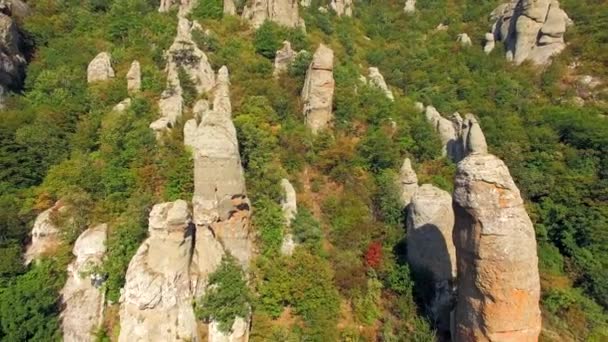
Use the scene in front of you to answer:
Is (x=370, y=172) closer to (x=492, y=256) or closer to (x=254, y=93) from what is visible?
(x=254, y=93)

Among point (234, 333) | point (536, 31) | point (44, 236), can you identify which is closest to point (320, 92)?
point (234, 333)

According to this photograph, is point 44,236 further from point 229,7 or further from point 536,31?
point 536,31

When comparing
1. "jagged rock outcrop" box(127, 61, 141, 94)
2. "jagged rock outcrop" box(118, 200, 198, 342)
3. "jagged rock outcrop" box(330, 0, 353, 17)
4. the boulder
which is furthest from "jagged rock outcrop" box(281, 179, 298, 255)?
"jagged rock outcrop" box(330, 0, 353, 17)

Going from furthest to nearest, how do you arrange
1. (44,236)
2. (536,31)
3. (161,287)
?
(536,31) < (44,236) < (161,287)

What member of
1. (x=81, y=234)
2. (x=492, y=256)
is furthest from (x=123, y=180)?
(x=492, y=256)

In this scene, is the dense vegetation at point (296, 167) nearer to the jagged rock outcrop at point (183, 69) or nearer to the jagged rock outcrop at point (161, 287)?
the jagged rock outcrop at point (161, 287)

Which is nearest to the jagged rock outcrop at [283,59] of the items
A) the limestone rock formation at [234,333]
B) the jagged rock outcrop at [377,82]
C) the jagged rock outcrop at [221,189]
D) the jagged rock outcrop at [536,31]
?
the jagged rock outcrop at [377,82]
